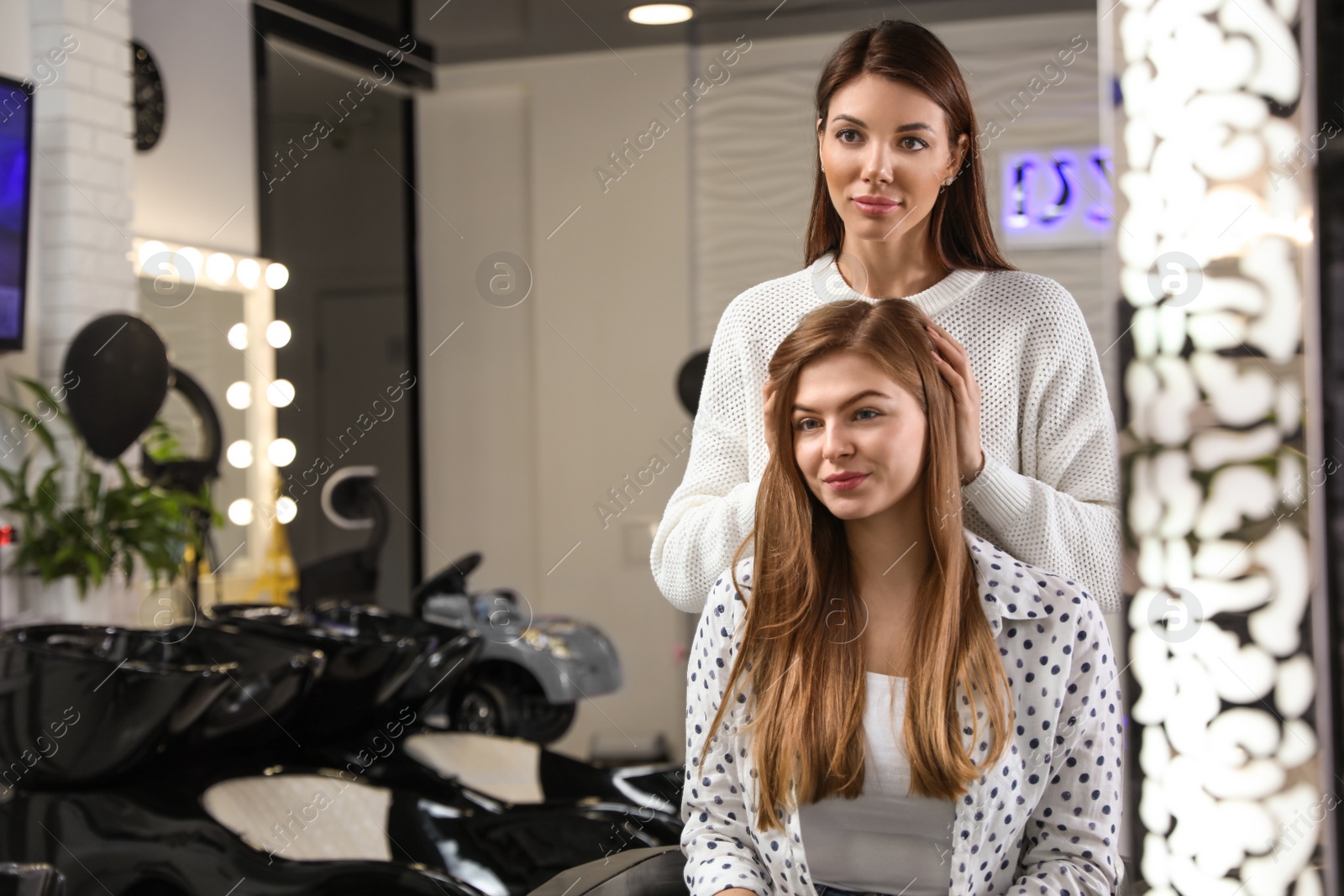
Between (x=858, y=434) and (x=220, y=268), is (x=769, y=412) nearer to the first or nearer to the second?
(x=858, y=434)

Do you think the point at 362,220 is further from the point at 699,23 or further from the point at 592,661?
the point at 592,661

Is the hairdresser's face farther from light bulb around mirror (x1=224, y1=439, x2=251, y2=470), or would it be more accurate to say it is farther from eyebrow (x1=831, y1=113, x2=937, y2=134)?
light bulb around mirror (x1=224, y1=439, x2=251, y2=470)

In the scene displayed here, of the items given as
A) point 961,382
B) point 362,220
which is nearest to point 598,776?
point 961,382

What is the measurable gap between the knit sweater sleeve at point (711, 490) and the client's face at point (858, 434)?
0.17 m

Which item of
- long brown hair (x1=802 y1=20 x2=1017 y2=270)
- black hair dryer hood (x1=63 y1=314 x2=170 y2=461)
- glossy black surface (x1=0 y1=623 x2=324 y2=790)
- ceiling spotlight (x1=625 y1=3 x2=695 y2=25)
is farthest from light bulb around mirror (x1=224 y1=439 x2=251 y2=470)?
long brown hair (x1=802 y1=20 x2=1017 y2=270)

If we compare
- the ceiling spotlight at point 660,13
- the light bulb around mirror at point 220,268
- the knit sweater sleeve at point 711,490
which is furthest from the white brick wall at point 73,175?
the knit sweater sleeve at point 711,490

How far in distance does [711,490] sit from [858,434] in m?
0.28

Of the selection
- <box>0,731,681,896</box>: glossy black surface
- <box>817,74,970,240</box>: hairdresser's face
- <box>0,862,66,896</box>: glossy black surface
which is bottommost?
<box>0,731,681,896</box>: glossy black surface

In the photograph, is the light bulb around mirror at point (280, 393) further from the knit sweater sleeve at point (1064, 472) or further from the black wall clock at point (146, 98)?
the knit sweater sleeve at point (1064, 472)

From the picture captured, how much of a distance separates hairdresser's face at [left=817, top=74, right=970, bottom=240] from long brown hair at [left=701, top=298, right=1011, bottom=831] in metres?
0.12

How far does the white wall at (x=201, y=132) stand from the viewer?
3.64 meters

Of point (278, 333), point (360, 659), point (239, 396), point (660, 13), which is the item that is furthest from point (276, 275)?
point (360, 659)

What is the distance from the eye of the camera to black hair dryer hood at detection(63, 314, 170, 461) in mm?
2775

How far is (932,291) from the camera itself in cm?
130
